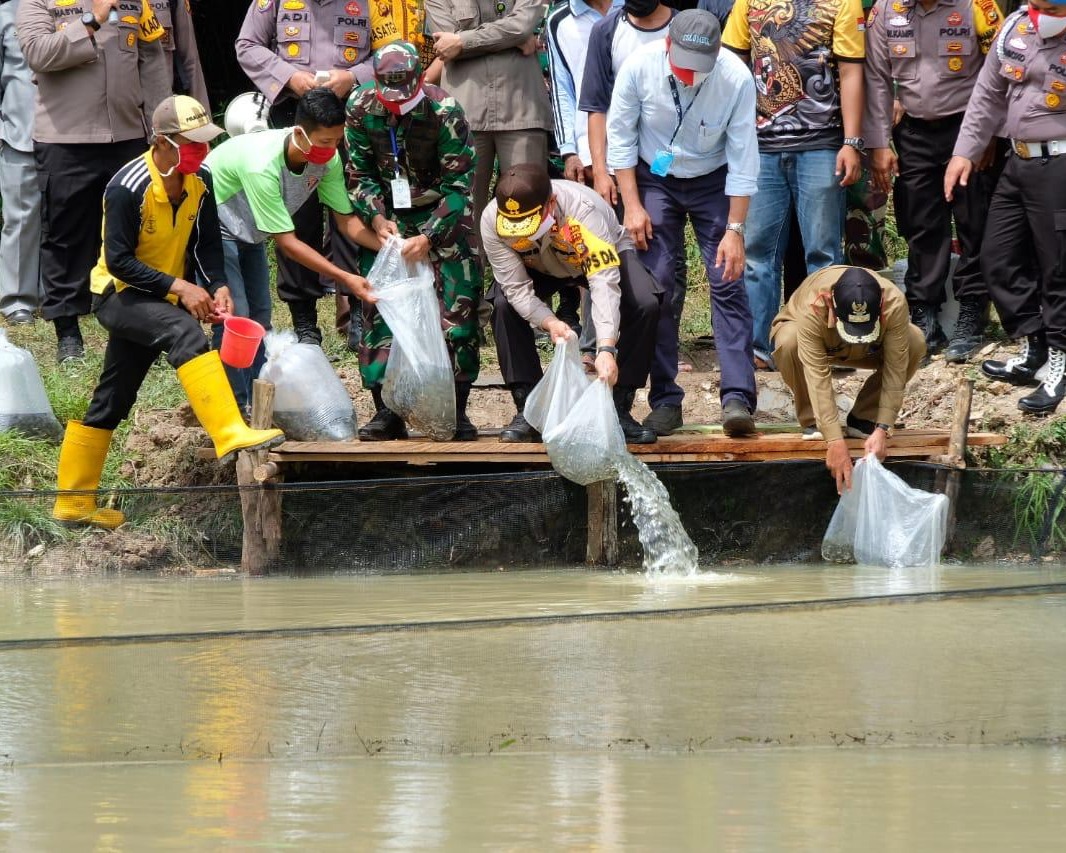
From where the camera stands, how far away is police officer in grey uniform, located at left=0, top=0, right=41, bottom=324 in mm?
9734

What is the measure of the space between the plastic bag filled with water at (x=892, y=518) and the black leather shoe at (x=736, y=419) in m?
0.57

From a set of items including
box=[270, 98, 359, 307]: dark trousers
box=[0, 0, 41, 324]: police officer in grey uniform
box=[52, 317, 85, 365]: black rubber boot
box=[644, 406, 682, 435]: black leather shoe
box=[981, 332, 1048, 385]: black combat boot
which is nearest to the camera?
box=[644, 406, 682, 435]: black leather shoe

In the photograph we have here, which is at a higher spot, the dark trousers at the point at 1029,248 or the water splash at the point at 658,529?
the dark trousers at the point at 1029,248

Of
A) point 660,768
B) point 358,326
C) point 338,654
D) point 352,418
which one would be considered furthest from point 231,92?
point 660,768

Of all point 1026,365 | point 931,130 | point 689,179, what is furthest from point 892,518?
point 931,130

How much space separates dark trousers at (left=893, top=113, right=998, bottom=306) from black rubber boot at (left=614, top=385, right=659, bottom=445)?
2.06 meters

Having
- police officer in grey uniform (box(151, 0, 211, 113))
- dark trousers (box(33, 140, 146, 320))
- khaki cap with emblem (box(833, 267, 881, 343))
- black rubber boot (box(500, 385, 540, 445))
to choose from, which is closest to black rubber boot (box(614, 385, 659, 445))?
black rubber boot (box(500, 385, 540, 445))

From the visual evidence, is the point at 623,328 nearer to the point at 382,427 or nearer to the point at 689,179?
the point at 689,179

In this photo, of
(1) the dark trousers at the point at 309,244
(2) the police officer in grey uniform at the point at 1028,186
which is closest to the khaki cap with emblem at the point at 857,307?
(2) the police officer in grey uniform at the point at 1028,186

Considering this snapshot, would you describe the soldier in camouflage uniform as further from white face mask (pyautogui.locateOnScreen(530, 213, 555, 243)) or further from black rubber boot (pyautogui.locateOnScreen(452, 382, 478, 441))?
white face mask (pyautogui.locateOnScreen(530, 213, 555, 243))

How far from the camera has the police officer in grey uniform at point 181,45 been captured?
929 cm

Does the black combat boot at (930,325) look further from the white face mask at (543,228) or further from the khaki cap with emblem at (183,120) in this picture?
the khaki cap with emblem at (183,120)

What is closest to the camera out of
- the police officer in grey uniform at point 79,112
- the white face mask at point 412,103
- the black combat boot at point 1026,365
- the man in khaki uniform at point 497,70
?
the white face mask at point 412,103

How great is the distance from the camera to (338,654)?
17.6 feet
